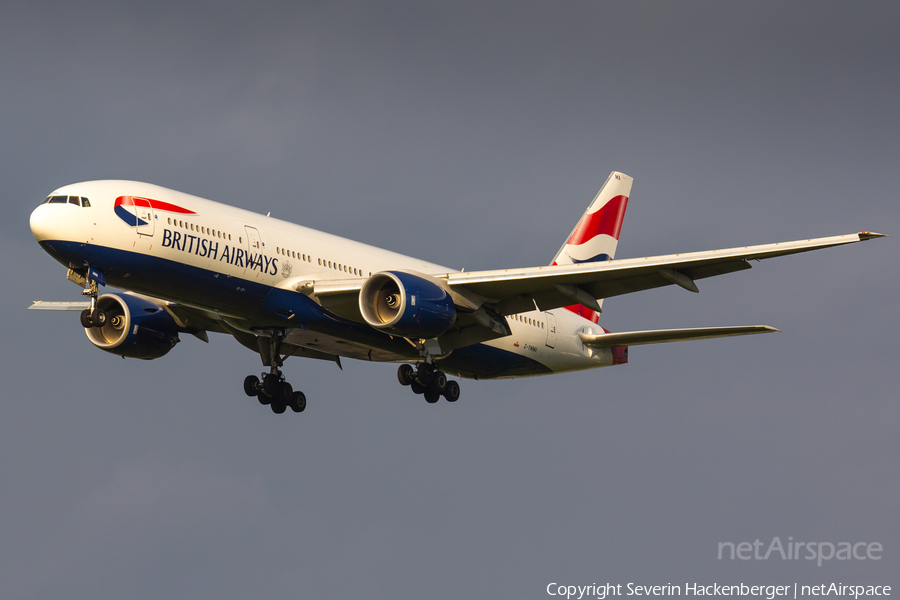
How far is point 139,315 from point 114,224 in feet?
28.1

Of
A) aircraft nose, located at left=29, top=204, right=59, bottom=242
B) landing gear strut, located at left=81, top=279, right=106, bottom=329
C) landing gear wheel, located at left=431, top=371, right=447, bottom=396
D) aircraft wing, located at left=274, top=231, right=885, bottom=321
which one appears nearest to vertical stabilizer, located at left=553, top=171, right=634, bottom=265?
landing gear wheel, located at left=431, top=371, right=447, bottom=396

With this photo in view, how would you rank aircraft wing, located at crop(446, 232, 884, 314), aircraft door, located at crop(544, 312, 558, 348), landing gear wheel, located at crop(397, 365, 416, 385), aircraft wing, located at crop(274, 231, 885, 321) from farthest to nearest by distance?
aircraft door, located at crop(544, 312, 558, 348), landing gear wheel, located at crop(397, 365, 416, 385), aircraft wing, located at crop(274, 231, 885, 321), aircraft wing, located at crop(446, 232, 884, 314)

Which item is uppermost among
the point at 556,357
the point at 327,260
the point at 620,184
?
the point at 620,184

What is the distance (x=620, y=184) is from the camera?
1929 inches

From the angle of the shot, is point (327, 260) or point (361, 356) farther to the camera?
point (361, 356)

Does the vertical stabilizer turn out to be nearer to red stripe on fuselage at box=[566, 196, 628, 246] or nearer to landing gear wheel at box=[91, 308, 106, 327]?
red stripe on fuselage at box=[566, 196, 628, 246]

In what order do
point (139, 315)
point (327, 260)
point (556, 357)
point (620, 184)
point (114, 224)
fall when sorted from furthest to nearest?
point (620, 184)
point (556, 357)
point (139, 315)
point (327, 260)
point (114, 224)

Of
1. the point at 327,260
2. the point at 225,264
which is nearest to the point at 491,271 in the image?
the point at 327,260

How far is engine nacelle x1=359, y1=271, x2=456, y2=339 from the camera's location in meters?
32.3

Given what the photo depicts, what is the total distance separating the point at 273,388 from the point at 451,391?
6.28 m

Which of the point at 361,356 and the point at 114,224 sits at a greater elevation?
the point at 114,224

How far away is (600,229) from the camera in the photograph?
47000 millimetres

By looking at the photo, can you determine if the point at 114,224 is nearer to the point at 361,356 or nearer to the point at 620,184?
the point at 361,356

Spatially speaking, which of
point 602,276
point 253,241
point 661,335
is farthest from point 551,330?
point 253,241
